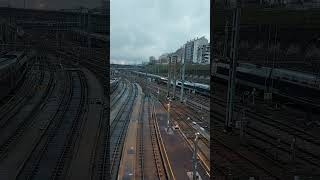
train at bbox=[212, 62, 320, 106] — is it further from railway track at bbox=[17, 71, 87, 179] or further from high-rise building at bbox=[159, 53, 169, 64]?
high-rise building at bbox=[159, 53, 169, 64]

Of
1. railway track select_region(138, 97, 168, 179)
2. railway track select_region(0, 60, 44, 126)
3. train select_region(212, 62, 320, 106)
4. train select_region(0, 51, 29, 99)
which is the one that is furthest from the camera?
railway track select_region(138, 97, 168, 179)

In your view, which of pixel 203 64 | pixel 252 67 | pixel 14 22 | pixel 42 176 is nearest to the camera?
pixel 42 176

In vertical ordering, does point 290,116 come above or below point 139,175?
above

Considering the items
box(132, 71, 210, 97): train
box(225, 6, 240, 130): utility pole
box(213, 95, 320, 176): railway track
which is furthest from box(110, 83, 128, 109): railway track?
box(213, 95, 320, 176): railway track

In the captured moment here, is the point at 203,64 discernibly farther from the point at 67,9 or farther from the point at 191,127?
the point at 67,9

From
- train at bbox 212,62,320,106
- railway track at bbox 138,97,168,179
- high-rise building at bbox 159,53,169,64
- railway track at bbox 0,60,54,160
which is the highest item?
high-rise building at bbox 159,53,169,64

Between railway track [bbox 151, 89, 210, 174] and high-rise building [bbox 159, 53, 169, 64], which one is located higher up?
high-rise building [bbox 159, 53, 169, 64]

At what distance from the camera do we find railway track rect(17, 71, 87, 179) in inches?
412

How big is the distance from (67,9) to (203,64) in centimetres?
987

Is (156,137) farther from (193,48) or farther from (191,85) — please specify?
(191,85)

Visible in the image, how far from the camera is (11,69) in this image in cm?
1089

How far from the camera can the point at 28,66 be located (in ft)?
37.3

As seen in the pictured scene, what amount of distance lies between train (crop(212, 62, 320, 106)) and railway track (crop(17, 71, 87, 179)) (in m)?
4.30

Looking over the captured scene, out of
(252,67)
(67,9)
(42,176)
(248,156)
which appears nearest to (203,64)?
(252,67)
